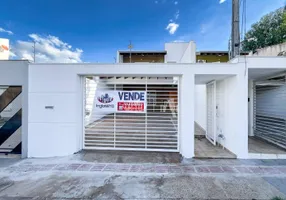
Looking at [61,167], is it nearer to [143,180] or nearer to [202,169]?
[143,180]

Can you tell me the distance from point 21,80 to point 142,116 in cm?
410

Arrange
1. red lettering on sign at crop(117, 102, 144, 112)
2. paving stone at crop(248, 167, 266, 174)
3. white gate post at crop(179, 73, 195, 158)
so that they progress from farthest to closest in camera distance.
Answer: red lettering on sign at crop(117, 102, 144, 112)
white gate post at crop(179, 73, 195, 158)
paving stone at crop(248, 167, 266, 174)

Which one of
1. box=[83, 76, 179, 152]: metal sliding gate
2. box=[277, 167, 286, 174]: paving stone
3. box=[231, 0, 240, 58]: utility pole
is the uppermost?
box=[231, 0, 240, 58]: utility pole

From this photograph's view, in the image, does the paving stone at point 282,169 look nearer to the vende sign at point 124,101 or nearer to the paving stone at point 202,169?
the paving stone at point 202,169

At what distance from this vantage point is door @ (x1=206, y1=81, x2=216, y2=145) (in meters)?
6.54

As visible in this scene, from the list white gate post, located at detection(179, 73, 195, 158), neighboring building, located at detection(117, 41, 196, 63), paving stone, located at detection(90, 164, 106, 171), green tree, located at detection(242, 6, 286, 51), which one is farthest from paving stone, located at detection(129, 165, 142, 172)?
green tree, located at detection(242, 6, 286, 51)

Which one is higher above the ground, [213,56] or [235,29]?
[213,56]

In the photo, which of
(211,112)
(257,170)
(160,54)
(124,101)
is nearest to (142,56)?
(160,54)

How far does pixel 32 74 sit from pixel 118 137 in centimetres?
351

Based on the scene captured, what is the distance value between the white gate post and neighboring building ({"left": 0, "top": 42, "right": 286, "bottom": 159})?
0.10ft

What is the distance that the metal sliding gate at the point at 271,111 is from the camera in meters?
5.75

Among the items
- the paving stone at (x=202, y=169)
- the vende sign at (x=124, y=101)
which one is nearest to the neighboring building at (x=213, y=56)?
Answer: the vende sign at (x=124, y=101)

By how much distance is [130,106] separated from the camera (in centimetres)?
548

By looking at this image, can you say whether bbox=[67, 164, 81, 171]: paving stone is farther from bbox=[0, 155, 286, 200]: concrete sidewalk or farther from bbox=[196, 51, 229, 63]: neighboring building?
bbox=[196, 51, 229, 63]: neighboring building
